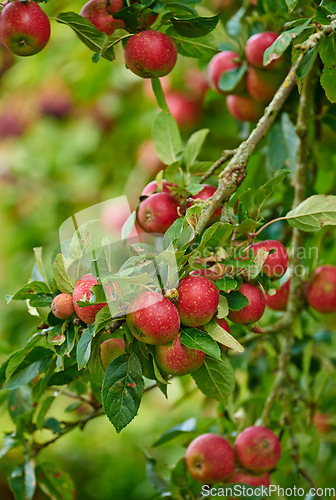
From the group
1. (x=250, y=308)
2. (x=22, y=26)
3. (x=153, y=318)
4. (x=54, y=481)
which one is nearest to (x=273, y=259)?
(x=250, y=308)

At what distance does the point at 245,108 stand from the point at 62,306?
21.1 inches

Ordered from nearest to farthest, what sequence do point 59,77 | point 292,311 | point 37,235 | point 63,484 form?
point 63,484 → point 292,311 → point 37,235 → point 59,77

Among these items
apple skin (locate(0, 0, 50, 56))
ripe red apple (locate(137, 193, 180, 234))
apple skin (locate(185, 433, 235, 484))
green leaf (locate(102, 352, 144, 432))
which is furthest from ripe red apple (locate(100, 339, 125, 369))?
apple skin (locate(0, 0, 50, 56))

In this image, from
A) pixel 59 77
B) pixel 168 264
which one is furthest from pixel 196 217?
pixel 59 77

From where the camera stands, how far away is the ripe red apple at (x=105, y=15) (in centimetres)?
66

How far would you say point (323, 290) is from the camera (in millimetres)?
939

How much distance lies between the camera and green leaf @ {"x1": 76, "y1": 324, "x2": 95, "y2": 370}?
533mm

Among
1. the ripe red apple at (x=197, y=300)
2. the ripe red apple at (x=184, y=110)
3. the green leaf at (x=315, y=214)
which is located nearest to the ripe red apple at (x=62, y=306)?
the ripe red apple at (x=197, y=300)

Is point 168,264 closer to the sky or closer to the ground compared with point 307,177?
closer to the sky

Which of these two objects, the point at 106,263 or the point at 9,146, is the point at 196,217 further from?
the point at 9,146

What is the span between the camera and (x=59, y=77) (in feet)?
6.80

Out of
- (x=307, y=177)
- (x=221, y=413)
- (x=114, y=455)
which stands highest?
(x=307, y=177)

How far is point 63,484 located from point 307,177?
641mm

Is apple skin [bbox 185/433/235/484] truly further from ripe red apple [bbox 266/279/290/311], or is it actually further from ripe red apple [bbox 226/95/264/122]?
ripe red apple [bbox 226/95/264/122]
